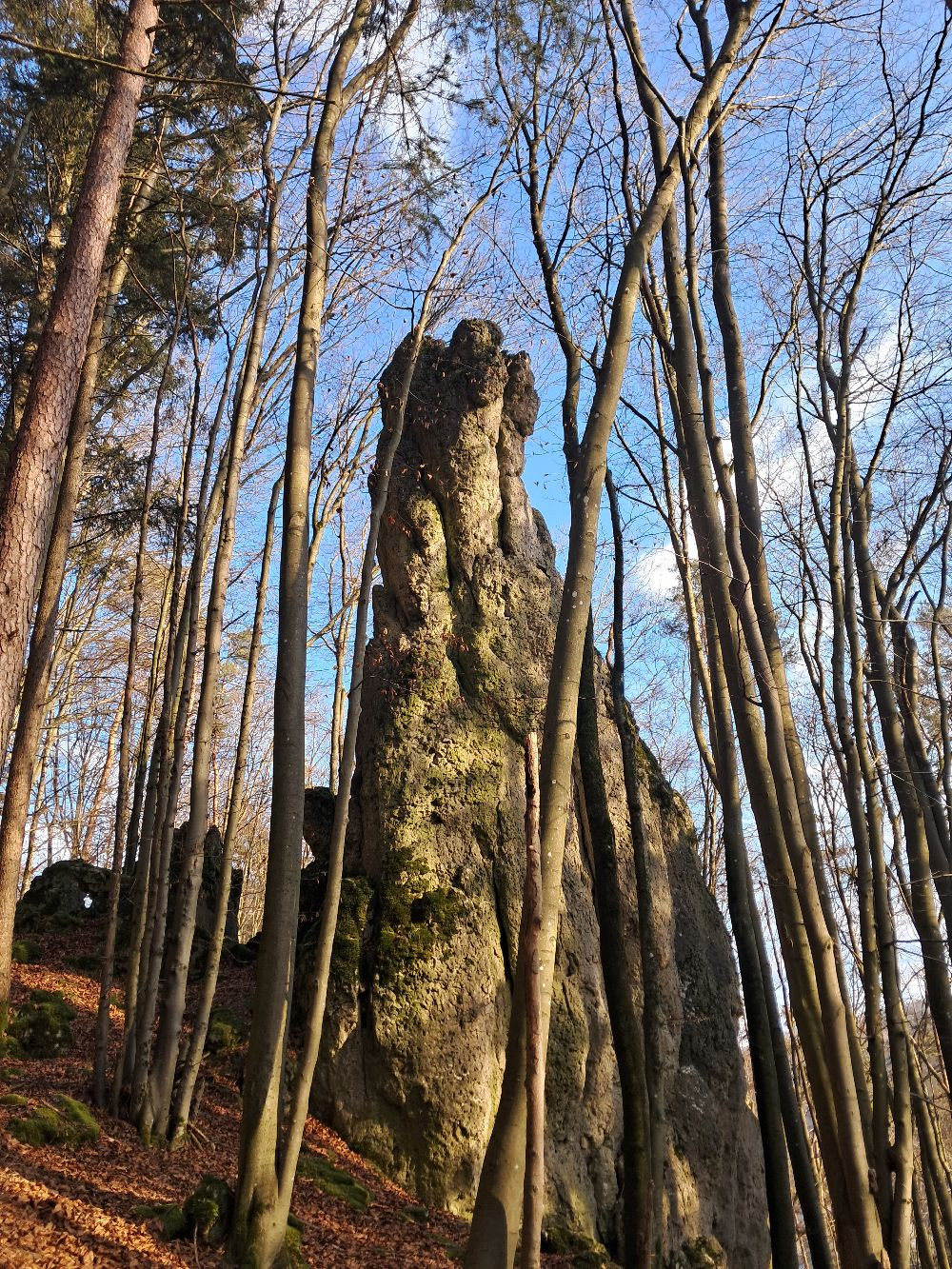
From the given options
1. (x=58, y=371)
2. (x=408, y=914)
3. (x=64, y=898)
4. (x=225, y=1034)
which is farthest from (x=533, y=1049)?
(x=64, y=898)

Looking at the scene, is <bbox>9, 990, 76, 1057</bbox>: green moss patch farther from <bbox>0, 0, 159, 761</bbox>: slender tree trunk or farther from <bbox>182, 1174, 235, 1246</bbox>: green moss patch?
<bbox>182, 1174, 235, 1246</bbox>: green moss patch

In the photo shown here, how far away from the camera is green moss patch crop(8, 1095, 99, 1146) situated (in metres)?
5.29

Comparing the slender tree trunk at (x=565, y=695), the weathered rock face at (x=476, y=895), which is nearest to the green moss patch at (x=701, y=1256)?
the weathered rock face at (x=476, y=895)

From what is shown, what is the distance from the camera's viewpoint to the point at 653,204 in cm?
631

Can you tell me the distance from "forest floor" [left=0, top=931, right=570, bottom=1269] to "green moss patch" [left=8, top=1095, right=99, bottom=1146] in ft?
0.19

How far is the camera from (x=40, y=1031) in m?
7.79

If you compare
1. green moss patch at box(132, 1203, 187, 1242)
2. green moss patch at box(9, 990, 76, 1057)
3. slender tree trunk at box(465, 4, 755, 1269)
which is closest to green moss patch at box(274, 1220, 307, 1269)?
green moss patch at box(132, 1203, 187, 1242)

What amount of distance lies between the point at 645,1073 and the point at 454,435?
7202mm

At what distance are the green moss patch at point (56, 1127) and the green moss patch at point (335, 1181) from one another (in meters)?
1.53

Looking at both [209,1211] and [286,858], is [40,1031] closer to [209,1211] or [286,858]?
[209,1211]

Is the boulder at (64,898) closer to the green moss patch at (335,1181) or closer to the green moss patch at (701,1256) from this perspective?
the green moss patch at (335,1181)

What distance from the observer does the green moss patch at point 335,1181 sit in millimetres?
6285

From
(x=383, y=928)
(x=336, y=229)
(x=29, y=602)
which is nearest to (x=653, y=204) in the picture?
(x=336, y=229)

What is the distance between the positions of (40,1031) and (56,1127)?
107 inches
